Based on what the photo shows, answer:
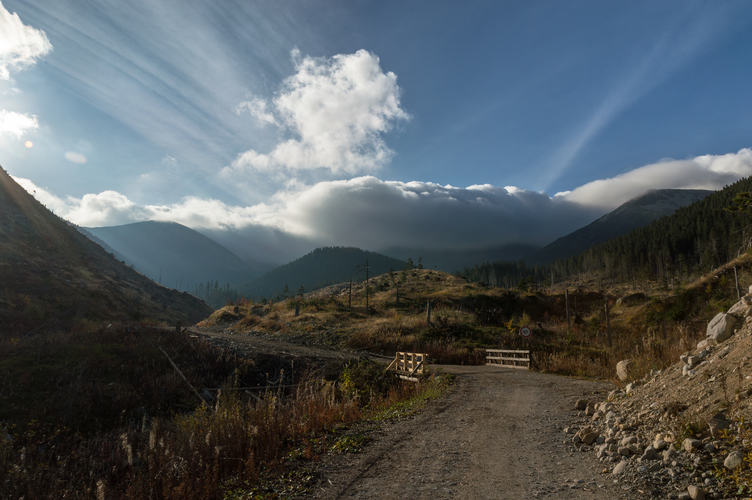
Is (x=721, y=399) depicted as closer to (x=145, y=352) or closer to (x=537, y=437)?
(x=537, y=437)

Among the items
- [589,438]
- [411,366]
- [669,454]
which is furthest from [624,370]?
[411,366]

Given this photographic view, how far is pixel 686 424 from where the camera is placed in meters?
4.48

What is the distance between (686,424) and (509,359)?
15745 mm

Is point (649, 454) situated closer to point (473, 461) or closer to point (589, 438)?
point (589, 438)

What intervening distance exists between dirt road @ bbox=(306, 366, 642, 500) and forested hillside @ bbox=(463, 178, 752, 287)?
8078 centimetres

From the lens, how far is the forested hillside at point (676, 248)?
291 feet

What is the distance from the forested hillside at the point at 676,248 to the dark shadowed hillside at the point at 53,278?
78878 millimetres

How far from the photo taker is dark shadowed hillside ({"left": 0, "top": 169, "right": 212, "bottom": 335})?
1260 inches

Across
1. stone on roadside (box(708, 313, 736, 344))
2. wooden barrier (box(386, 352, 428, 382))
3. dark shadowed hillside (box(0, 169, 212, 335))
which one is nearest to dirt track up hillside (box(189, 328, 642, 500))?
stone on roadside (box(708, 313, 736, 344))

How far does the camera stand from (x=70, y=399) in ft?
41.4

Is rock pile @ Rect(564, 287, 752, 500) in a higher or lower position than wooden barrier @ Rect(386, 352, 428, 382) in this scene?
higher

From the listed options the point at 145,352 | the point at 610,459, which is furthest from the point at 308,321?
the point at 610,459

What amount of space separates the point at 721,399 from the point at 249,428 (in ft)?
24.5

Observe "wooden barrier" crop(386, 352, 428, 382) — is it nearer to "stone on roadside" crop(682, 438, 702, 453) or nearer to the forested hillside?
"stone on roadside" crop(682, 438, 702, 453)
